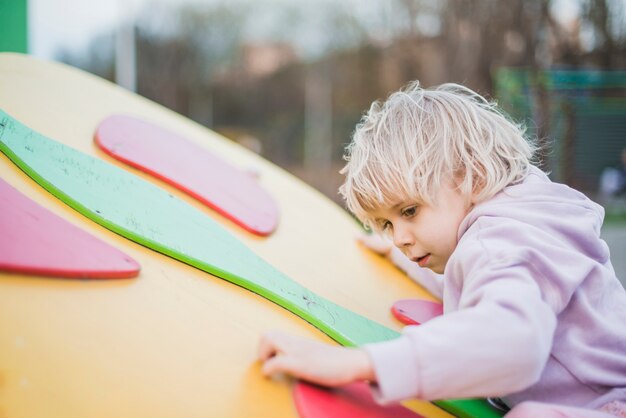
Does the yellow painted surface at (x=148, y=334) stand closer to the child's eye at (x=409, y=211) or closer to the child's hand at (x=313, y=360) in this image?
the child's hand at (x=313, y=360)

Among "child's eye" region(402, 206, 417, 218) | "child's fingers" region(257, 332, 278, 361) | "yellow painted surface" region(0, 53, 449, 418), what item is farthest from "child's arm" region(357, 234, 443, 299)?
"child's fingers" region(257, 332, 278, 361)

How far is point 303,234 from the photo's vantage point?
1.76m

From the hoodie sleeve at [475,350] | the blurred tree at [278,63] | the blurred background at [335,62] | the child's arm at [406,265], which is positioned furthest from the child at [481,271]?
the blurred tree at [278,63]

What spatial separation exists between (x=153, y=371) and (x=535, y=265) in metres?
0.58

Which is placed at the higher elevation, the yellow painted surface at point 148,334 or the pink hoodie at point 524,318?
the pink hoodie at point 524,318

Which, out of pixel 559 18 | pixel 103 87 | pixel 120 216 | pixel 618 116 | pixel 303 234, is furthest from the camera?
pixel 618 116

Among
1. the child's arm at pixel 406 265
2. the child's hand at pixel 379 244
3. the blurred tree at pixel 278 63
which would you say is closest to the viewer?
the child's arm at pixel 406 265

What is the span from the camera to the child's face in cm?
114

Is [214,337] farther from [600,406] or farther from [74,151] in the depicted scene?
[74,151]

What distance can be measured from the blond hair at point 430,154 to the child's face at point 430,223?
2 cm

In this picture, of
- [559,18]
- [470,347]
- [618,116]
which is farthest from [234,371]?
[618,116]

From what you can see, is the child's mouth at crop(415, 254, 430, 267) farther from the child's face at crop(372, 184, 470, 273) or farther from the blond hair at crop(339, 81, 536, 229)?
the blond hair at crop(339, 81, 536, 229)

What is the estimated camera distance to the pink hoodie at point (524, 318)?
2.71 feet

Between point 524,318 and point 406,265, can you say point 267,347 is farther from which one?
point 406,265
